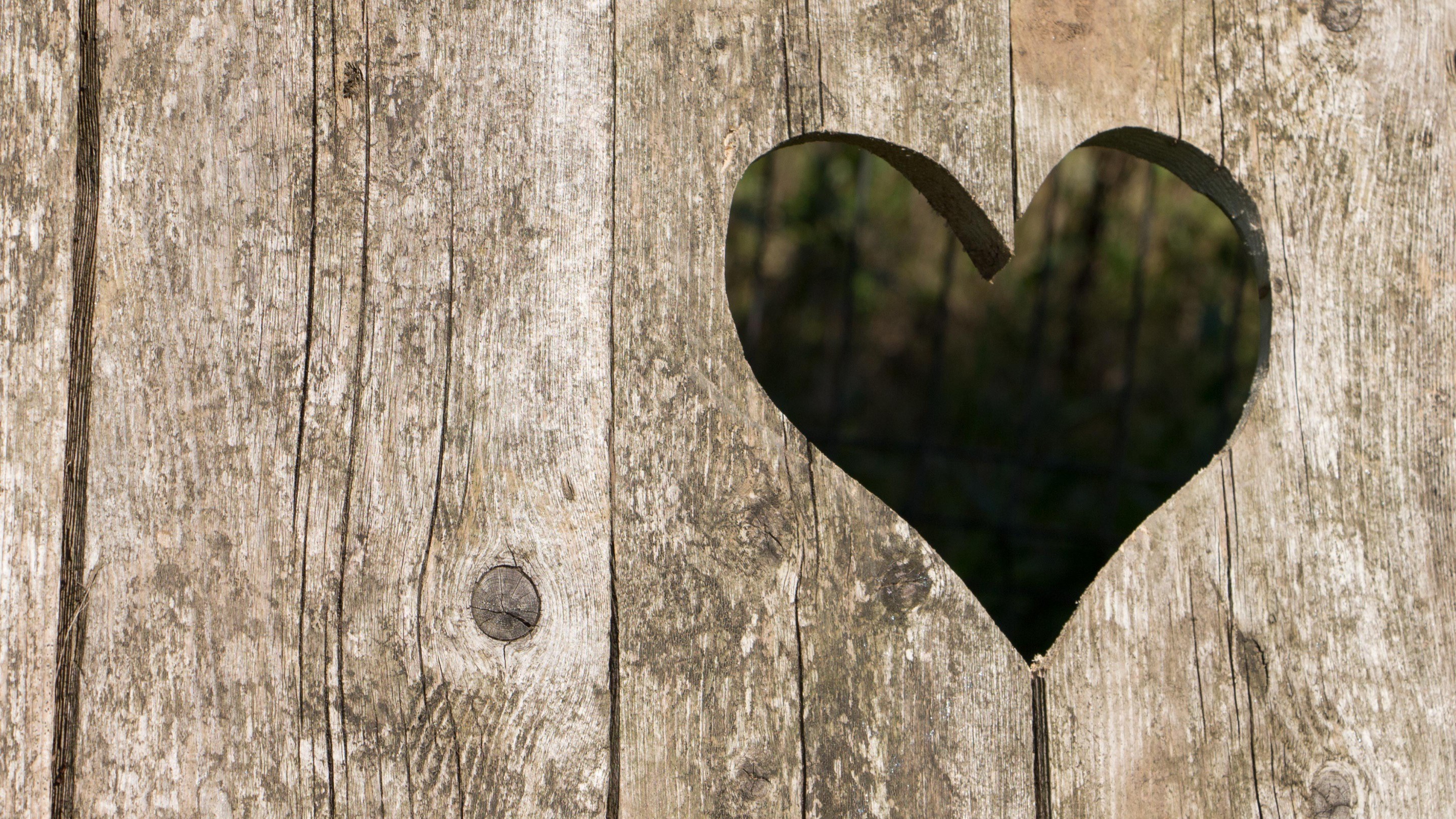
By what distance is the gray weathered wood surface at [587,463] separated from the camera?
42.4 inches

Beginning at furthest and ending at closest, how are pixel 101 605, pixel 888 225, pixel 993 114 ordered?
pixel 888 225
pixel 993 114
pixel 101 605

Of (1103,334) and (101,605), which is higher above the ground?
(1103,334)

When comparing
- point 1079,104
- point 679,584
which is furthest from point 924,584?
point 1079,104

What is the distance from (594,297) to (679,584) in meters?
0.34

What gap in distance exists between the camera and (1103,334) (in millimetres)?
3885

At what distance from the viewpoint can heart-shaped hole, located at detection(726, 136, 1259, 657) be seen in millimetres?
3154

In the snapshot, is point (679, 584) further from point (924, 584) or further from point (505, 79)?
point (505, 79)

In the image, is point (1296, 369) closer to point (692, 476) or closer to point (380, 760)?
point (692, 476)

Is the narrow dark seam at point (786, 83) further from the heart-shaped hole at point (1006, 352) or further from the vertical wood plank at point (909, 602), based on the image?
the heart-shaped hole at point (1006, 352)

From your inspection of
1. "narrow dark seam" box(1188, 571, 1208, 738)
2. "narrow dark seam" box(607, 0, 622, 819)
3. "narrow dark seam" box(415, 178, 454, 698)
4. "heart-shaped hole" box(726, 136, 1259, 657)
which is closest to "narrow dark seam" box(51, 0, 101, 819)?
"narrow dark seam" box(415, 178, 454, 698)

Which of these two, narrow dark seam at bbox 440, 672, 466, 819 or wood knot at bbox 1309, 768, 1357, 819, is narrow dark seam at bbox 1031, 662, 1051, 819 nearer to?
wood knot at bbox 1309, 768, 1357, 819

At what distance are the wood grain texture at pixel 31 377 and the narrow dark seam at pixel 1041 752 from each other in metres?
1.09

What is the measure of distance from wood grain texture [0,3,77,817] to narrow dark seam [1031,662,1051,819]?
109 cm

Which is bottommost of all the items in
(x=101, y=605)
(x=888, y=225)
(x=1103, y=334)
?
(x=101, y=605)
